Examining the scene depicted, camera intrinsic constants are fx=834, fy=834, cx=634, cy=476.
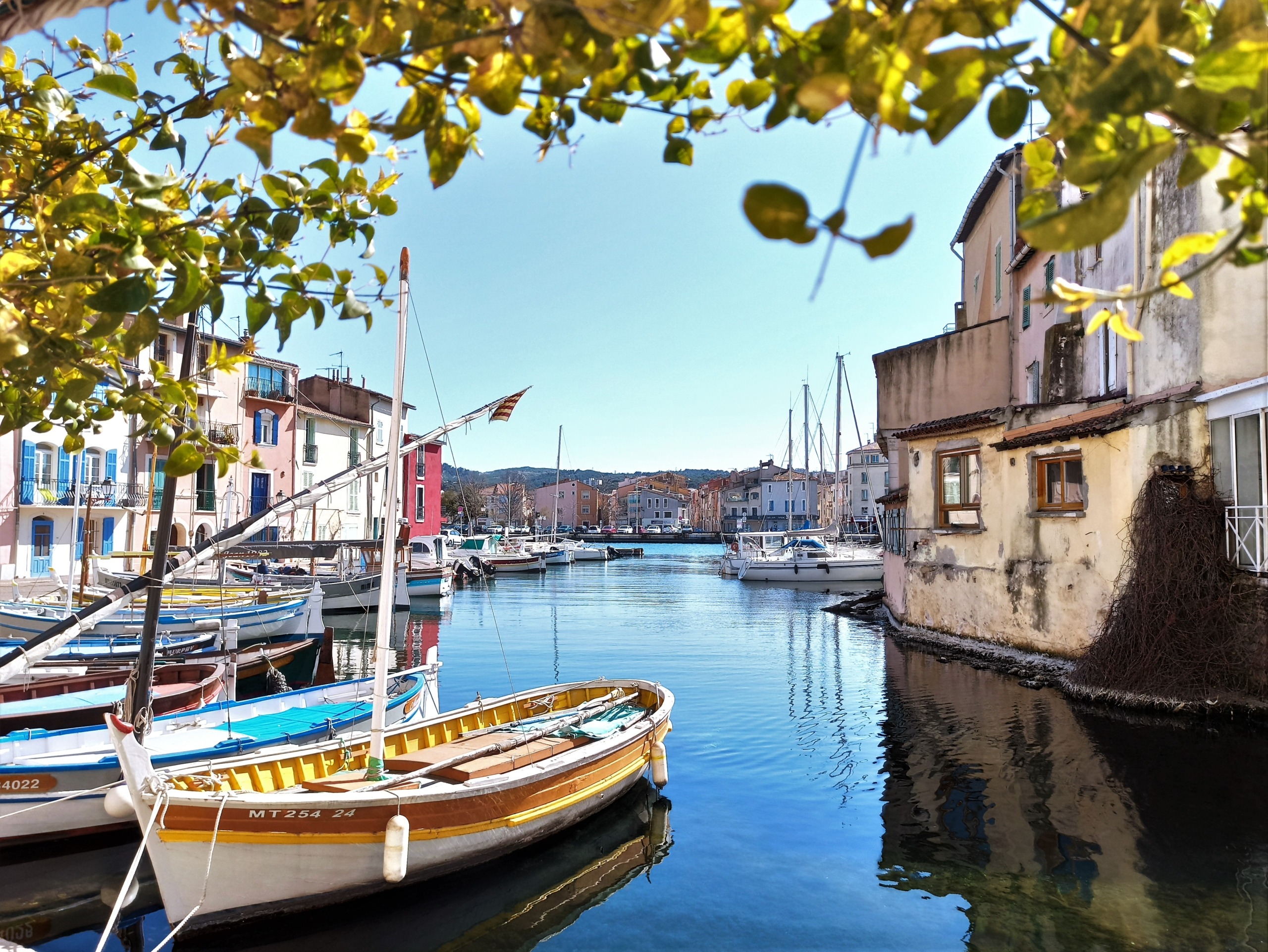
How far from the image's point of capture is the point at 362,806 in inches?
289

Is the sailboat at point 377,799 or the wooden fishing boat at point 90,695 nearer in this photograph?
the sailboat at point 377,799

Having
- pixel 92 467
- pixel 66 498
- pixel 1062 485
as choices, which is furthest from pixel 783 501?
pixel 1062 485

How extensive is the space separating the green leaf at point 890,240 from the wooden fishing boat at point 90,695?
39.1ft

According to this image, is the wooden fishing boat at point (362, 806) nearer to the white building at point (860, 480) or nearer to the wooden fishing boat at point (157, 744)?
the wooden fishing boat at point (157, 744)

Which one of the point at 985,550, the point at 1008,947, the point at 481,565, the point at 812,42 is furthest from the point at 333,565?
A: the point at 812,42

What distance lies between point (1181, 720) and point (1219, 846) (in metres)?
4.58

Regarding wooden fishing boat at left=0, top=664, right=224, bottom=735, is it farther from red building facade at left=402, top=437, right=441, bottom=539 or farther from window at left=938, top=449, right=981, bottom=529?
red building facade at left=402, top=437, right=441, bottom=539

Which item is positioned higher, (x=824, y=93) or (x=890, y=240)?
(x=824, y=93)

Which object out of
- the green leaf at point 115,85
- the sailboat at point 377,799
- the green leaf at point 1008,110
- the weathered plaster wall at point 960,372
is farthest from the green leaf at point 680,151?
the weathered plaster wall at point 960,372

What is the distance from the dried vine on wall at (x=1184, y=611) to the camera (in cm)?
1191

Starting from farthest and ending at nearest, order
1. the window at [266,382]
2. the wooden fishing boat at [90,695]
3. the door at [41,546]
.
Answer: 1. the window at [266,382]
2. the door at [41,546]
3. the wooden fishing boat at [90,695]

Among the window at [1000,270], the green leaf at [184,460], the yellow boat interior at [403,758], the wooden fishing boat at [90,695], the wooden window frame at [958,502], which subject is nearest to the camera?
the green leaf at [184,460]

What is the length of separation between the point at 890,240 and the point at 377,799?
7317 mm

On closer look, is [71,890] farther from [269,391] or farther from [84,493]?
[269,391]
